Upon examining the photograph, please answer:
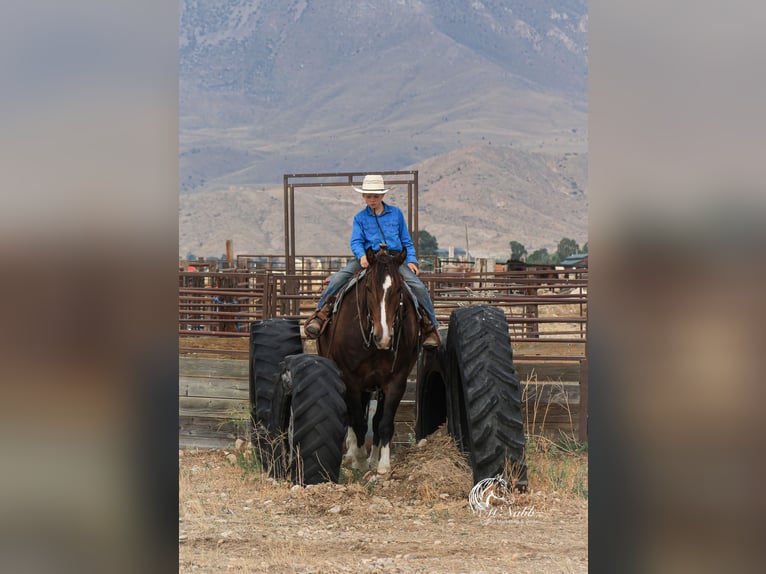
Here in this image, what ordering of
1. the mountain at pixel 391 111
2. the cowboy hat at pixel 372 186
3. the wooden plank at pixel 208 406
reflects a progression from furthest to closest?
1. the mountain at pixel 391 111
2. the wooden plank at pixel 208 406
3. the cowboy hat at pixel 372 186

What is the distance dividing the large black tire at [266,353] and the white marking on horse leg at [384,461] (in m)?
1.33

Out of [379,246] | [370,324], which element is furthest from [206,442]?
[379,246]

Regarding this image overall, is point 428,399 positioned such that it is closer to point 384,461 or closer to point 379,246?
point 384,461

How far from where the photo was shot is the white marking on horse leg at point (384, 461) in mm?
7979

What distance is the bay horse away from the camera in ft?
25.2

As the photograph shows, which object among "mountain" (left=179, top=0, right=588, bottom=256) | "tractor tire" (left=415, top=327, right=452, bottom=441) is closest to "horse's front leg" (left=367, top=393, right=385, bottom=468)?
"tractor tire" (left=415, top=327, right=452, bottom=441)

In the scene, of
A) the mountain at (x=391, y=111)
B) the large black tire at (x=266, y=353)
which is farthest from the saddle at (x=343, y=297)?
the mountain at (x=391, y=111)

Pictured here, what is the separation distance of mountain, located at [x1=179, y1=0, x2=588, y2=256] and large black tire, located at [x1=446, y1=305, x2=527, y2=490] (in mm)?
73776

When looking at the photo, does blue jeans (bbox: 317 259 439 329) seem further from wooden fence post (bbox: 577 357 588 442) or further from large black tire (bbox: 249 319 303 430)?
wooden fence post (bbox: 577 357 588 442)

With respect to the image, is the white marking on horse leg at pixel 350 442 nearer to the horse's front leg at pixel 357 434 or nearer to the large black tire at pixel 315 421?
the horse's front leg at pixel 357 434

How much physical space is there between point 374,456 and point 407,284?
5.41 ft
